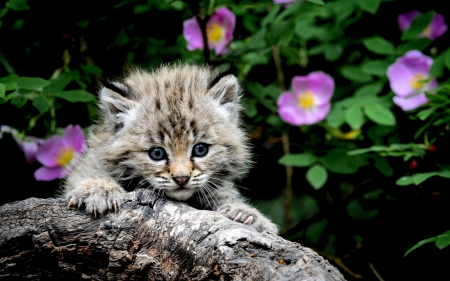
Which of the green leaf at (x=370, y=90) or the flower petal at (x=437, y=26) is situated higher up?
the flower petal at (x=437, y=26)

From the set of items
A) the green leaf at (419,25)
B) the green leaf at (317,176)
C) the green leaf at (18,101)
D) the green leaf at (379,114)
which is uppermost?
the green leaf at (18,101)

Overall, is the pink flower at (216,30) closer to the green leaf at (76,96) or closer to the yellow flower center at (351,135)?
the green leaf at (76,96)

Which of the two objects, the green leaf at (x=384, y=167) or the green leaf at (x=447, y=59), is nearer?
the green leaf at (x=447, y=59)

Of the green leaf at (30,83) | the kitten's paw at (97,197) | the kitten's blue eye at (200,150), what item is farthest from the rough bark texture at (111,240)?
the green leaf at (30,83)

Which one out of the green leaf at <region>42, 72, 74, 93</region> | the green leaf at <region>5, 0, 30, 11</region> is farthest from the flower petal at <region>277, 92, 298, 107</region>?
the green leaf at <region>5, 0, 30, 11</region>

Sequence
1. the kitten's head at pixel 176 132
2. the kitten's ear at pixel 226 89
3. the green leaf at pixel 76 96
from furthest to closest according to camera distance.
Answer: the green leaf at pixel 76 96, the kitten's ear at pixel 226 89, the kitten's head at pixel 176 132

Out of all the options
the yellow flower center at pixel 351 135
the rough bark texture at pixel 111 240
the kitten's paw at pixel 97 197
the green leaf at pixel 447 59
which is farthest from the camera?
the yellow flower center at pixel 351 135

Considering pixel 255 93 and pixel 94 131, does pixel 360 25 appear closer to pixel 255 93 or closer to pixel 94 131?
pixel 255 93
